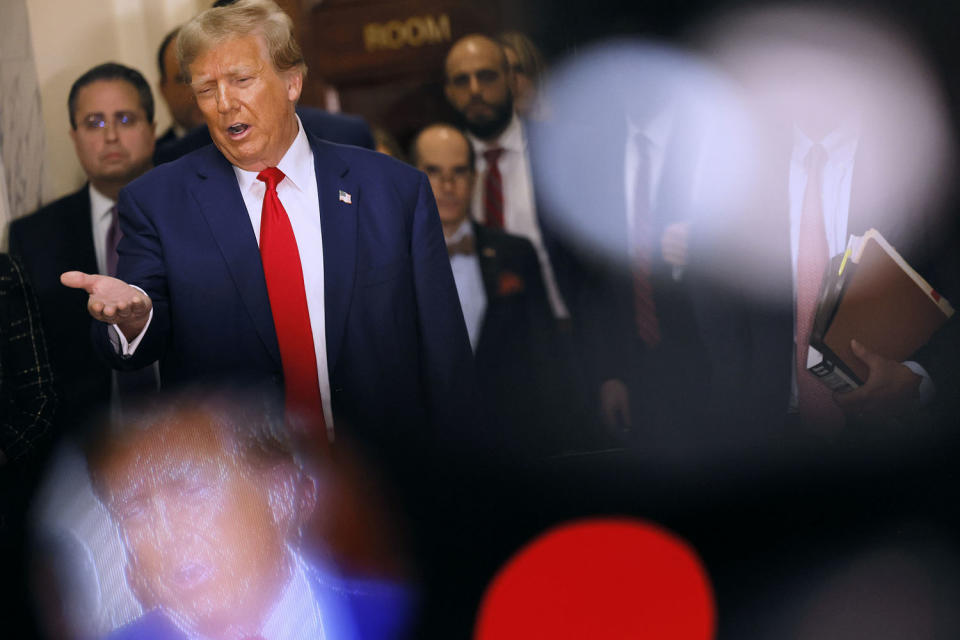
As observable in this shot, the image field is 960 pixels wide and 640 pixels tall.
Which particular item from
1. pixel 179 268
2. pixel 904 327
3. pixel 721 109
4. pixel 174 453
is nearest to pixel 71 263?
pixel 179 268

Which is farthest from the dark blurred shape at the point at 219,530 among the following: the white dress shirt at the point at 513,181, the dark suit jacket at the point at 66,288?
the white dress shirt at the point at 513,181

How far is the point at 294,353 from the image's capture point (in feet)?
5.98

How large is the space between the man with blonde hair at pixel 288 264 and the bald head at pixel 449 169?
1.12 metres

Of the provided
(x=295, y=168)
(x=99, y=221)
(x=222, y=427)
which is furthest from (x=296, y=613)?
(x=99, y=221)

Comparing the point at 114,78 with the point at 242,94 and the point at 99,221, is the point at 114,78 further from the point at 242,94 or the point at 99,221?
the point at 242,94

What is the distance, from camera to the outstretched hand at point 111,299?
150 centimetres

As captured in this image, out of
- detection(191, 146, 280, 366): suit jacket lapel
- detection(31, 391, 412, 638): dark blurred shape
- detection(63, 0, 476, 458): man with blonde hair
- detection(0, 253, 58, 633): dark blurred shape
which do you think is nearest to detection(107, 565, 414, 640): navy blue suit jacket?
detection(31, 391, 412, 638): dark blurred shape

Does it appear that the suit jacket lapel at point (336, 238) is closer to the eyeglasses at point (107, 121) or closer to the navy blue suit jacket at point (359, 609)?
the navy blue suit jacket at point (359, 609)

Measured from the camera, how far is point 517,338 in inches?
118

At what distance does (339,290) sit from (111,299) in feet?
1.45

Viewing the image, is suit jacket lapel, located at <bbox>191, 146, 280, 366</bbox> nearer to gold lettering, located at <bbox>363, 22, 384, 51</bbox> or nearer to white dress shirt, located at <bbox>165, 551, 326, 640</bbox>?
white dress shirt, located at <bbox>165, 551, 326, 640</bbox>

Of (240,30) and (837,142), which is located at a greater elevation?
(240,30)

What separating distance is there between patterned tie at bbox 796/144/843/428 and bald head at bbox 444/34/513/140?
1043 mm

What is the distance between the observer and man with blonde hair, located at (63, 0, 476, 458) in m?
1.72
